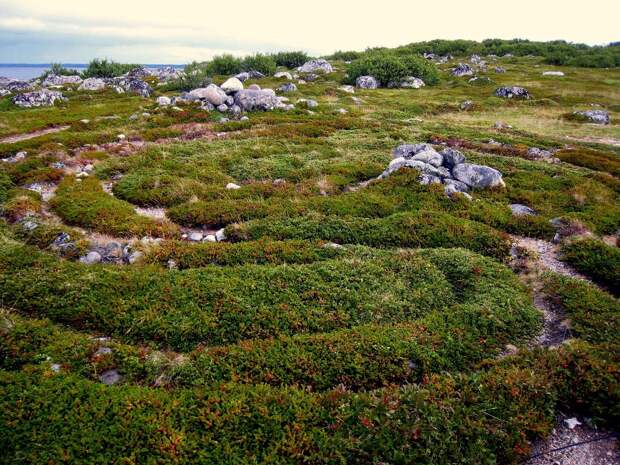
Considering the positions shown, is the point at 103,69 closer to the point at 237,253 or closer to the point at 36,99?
the point at 36,99

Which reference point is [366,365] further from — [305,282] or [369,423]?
[305,282]

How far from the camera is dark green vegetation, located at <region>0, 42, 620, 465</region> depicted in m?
7.26

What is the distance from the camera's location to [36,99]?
4684 cm

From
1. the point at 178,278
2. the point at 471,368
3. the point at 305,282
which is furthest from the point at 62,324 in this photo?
the point at 471,368

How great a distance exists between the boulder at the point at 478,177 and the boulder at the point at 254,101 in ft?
80.2

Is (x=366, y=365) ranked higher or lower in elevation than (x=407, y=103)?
lower

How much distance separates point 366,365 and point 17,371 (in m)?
7.38

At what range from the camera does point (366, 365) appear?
9.18 m

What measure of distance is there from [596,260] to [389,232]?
7.21 metres

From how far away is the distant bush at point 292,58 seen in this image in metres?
87.8

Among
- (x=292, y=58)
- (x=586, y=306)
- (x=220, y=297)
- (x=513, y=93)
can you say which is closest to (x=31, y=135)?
(x=220, y=297)

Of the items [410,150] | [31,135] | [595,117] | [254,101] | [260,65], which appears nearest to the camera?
[410,150]

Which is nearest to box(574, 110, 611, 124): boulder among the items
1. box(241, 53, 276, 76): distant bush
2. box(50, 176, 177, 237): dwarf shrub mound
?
box(50, 176, 177, 237): dwarf shrub mound

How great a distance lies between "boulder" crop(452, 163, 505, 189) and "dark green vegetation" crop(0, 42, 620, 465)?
0.66 metres
